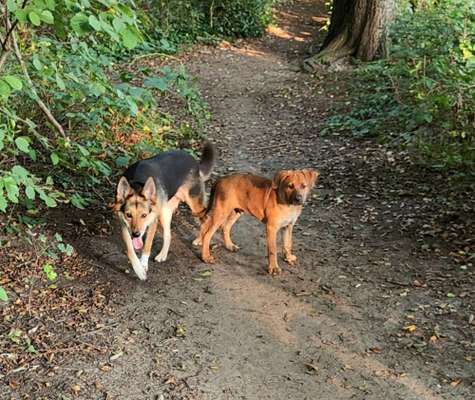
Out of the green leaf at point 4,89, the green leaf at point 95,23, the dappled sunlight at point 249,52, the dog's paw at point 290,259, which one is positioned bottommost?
the dappled sunlight at point 249,52

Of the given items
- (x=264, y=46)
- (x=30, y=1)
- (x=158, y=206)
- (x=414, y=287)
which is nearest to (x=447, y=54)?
(x=414, y=287)

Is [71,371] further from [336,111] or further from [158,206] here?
[336,111]

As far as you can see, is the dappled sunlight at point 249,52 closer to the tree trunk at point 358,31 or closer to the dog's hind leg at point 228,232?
the tree trunk at point 358,31

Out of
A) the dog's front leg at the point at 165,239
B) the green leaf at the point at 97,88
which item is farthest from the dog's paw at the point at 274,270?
the green leaf at the point at 97,88

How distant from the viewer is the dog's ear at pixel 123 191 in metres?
6.09

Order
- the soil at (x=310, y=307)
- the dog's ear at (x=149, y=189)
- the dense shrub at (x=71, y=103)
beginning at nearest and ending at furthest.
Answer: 1. the dense shrub at (x=71, y=103)
2. the soil at (x=310, y=307)
3. the dog's ear at (x=149, y=189)

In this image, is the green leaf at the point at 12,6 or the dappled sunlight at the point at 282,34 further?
the dappled sunlight at the point at 282,34

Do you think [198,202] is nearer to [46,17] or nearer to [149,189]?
[149,189]

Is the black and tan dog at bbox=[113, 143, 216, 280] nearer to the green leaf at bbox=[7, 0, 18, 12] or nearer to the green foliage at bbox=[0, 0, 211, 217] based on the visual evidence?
the green foliage at bbox=[0, 0, 211, 217]

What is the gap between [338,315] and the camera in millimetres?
5691

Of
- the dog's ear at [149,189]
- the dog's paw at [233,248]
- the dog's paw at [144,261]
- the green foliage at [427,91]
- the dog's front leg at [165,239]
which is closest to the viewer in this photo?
the dog's ear at [149,189]

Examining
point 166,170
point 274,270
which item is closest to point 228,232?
point 274,270

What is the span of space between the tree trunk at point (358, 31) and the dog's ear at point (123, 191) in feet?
32.6

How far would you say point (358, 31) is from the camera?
14.8m
